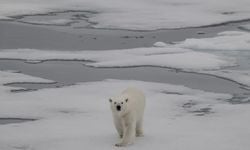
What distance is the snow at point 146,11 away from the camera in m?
12.7

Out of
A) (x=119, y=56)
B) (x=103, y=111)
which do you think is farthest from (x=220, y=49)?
(x=103, y=111)

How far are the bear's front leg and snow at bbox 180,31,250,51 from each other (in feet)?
16.6

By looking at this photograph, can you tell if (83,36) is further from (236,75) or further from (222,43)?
(236,75)

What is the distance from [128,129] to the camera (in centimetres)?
537

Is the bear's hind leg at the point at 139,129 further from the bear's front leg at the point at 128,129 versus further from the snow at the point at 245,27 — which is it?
the snow at the point at 245,27

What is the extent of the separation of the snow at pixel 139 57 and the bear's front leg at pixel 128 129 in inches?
139

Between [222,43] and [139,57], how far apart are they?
1.72m

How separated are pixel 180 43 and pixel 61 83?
10.5 feet

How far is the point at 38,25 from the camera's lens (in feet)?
40.3

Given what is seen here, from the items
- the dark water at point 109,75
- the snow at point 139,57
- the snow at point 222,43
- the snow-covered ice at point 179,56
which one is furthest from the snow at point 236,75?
the snow at point 222,43

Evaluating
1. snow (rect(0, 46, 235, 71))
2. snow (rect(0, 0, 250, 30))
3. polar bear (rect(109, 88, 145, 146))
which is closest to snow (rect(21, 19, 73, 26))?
snow (rect(0, 0, 250, 30))

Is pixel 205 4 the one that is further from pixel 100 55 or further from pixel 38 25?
pixel 100 55

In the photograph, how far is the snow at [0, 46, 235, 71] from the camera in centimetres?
907

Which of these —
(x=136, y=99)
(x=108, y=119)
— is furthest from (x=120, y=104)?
(x=108, y=119)
